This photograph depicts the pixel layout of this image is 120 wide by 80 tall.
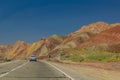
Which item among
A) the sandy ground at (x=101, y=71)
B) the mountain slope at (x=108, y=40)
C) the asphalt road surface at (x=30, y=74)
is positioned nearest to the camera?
the asphalt road surface at (x=30, y=74)

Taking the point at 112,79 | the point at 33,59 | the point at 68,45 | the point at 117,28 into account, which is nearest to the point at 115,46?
the point at 117,28

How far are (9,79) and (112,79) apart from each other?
6.73 m

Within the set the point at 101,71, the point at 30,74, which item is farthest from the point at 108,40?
the point at 30,74

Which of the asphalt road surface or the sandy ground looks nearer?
the asphalt road surface

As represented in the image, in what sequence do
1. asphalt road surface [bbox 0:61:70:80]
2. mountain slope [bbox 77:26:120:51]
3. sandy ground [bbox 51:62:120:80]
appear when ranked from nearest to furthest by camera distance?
1. asphalt road surface [bbox 0:61:70:80]
2. sandy ground [bbox 51:62:120:80]
3. mountain slope [bbox 77:26:120:51]

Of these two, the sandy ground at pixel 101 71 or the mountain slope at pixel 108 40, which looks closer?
the sandy ground at pixel 101 71

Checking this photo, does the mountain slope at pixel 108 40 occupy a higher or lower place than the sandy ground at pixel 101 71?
higher

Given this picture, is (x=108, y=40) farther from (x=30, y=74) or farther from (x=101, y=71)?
(x=30, y=74)

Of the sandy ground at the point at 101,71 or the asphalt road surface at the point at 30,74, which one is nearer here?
the asphalt road surface at the point at 30,74

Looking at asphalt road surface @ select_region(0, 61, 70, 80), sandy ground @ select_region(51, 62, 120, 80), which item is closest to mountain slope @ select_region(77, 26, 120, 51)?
sandy ground @ select_region(51, 62, 120, 80)

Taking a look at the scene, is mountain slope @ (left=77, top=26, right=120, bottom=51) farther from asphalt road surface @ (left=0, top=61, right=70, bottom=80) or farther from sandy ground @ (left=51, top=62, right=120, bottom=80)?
asphalt road surface @ (left=0, top=61, right=70, bottom=80)

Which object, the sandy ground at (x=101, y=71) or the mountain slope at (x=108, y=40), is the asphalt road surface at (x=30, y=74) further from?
the mountain slope at (x=108, y=40)

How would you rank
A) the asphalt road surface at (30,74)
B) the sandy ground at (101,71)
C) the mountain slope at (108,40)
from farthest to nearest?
1. the mountain slope at (108,40)
2. the sandy ground at (101,71)
3. the asphalt road surface at (30,74)

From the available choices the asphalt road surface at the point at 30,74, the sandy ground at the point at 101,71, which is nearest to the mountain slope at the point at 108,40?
the sandy ground at the point at 101,71
